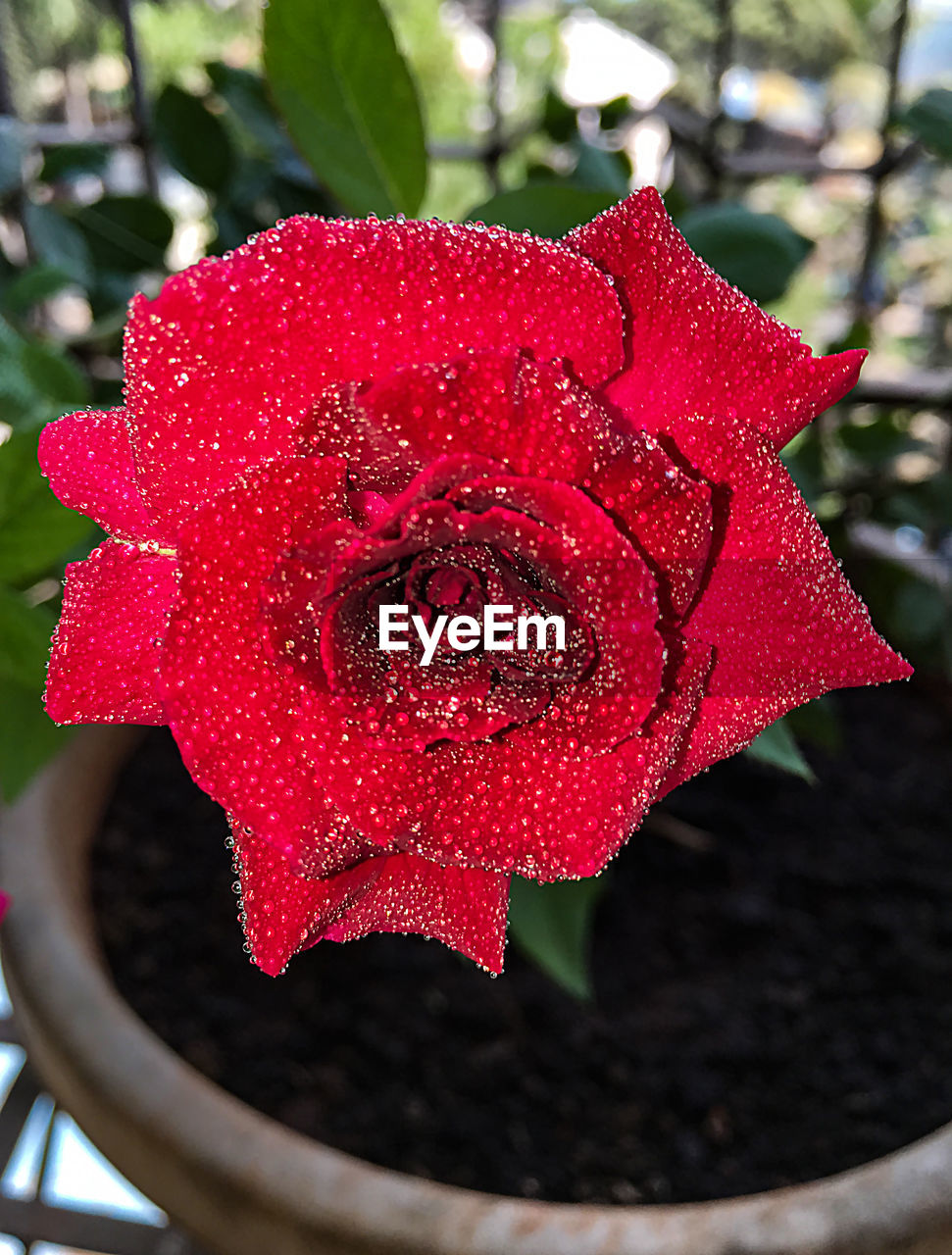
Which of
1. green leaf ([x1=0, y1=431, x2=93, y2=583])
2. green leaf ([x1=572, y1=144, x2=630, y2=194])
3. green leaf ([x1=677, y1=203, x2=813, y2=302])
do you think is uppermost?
green leaf ([x1=572, y1=144, x2=630, y2=194])

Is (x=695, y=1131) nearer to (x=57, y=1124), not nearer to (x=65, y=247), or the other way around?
(x=57, y=1124)

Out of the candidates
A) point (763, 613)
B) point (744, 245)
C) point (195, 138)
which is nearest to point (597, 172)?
point (744, 245)

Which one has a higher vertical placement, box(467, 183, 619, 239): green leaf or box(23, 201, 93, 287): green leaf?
box(467, 183, 619, 239): green leaf

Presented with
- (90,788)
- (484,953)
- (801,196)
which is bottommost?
(801,196)

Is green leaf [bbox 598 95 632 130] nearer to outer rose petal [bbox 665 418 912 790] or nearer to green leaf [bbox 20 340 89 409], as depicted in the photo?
green leaf [bbox 20 340 89 409]

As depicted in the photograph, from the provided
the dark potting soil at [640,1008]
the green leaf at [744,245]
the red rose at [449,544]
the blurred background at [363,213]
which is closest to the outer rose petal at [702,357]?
the red rose at [449,544]

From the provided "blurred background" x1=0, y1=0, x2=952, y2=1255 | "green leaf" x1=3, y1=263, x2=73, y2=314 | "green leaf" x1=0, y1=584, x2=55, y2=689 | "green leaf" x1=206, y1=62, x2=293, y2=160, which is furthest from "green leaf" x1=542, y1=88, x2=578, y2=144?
"green leaf" x1=0, y1=584, x2=55, y2=689

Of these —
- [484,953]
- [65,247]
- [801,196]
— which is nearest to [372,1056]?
[484,953]
